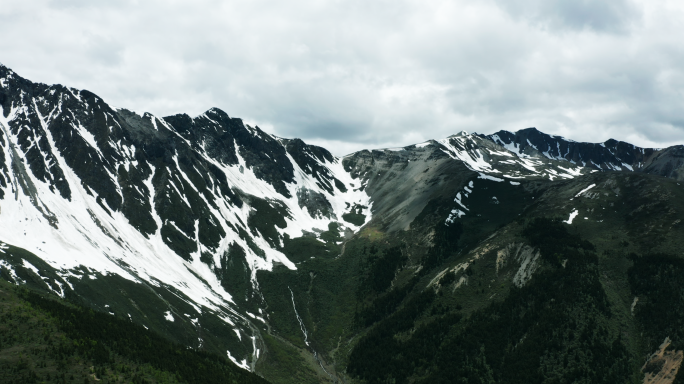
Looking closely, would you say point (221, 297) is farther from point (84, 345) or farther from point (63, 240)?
point (84, 345)

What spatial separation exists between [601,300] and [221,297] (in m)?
142

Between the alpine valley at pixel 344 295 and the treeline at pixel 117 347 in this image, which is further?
the alpine valley at pixel 344 295

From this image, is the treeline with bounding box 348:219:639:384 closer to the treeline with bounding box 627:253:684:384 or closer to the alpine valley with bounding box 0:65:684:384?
the alpine valley with bounding box 0:65:684:384

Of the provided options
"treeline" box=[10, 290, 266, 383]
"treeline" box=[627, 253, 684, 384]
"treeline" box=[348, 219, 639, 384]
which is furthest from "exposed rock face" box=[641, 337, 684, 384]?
"treeline" box=[10, 290, 266, 383]

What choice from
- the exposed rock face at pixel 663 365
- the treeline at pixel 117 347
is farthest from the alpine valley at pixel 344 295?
the treeline at pixel 117 347

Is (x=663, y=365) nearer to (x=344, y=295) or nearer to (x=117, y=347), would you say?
(x=344, y=295)

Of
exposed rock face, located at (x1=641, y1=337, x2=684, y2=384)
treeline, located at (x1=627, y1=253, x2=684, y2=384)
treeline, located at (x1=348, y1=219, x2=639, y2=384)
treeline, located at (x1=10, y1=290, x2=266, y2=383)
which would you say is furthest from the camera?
treeline, located at (x1=627, y1=253, x2=684, y2=384)

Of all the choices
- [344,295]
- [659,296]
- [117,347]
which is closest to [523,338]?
[659,296]

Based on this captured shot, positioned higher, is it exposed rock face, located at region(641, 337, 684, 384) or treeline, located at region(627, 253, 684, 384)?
treeline, located at region(627, 253, 684, 384)

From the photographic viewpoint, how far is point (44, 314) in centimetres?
6556

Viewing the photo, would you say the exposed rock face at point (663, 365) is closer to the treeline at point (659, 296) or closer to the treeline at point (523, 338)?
the treeline at point (659, 296)

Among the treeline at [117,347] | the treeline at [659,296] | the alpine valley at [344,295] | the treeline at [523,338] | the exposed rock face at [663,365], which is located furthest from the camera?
the treeline at [659,296]

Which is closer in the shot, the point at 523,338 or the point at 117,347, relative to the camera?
the point at 117,347

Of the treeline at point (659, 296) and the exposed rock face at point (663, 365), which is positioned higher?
the treeline at point (659, 296)
